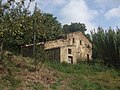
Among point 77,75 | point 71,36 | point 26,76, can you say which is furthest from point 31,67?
point 71,36

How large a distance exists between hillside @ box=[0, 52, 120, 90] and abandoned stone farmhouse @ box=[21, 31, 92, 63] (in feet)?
31.1

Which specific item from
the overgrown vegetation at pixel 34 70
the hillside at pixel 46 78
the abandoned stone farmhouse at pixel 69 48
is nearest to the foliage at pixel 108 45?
the abandoned stone farmhouse at pixel 69 48

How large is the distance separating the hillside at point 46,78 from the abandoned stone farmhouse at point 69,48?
9.49 m

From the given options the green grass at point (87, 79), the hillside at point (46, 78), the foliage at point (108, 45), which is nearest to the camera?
the hillside at point (46, 78)

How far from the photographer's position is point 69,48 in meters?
42.3

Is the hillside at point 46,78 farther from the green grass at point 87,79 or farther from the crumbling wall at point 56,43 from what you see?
the crumbling wall at point 56,43

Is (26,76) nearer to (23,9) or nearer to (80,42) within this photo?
(23,9)

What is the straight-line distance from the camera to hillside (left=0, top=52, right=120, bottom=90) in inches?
848

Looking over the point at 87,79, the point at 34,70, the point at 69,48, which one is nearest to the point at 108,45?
the point at 69,48

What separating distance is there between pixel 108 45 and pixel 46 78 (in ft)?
59.8

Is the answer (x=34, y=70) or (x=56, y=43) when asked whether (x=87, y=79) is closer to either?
(x=34, y=70)

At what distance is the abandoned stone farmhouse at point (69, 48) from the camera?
39281mm

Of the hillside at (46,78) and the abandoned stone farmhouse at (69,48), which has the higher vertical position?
the abandoned stone farmhouse at (69,48)

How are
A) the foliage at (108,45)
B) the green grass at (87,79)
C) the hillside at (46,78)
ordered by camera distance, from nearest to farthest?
the hillside at (46,78) → the green grass at (87,79) → the foliage at (108,45)
